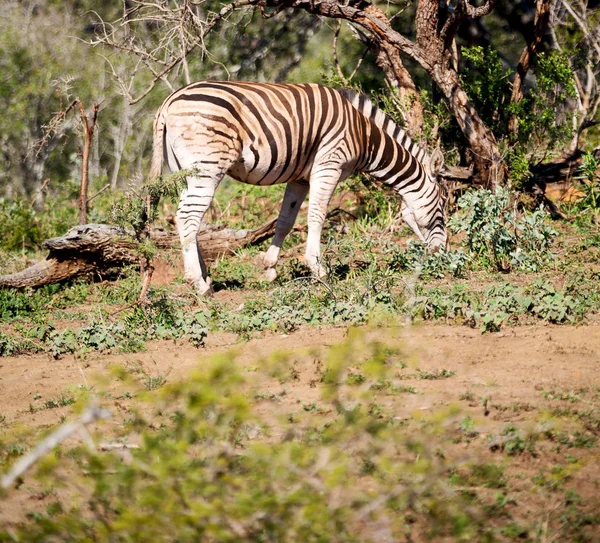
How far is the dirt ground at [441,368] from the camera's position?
444 centimetres

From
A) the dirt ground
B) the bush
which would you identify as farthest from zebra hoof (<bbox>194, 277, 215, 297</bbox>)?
the bush

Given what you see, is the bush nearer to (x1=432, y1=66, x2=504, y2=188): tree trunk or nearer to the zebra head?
the zebra head

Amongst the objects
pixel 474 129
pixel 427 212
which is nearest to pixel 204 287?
pixel 427 212

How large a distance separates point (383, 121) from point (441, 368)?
504 centimetres

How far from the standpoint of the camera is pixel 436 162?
34.1 ft

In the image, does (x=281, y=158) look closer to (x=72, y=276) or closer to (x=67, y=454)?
(x=72, y=276)

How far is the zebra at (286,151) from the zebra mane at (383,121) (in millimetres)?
12

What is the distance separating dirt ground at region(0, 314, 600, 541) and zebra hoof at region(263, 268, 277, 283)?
2572mm

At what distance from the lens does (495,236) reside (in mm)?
8227

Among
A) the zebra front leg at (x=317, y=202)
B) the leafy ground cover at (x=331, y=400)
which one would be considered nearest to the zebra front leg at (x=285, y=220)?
the leafy ground cover at (x=331, y=400)

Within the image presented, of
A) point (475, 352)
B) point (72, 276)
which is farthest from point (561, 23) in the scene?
point (475, 352)

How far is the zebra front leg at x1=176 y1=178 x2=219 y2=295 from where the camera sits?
26.9 feet

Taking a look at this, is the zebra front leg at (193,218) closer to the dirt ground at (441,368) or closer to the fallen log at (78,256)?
the fallen log at (78,256)

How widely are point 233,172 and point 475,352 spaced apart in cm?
394
